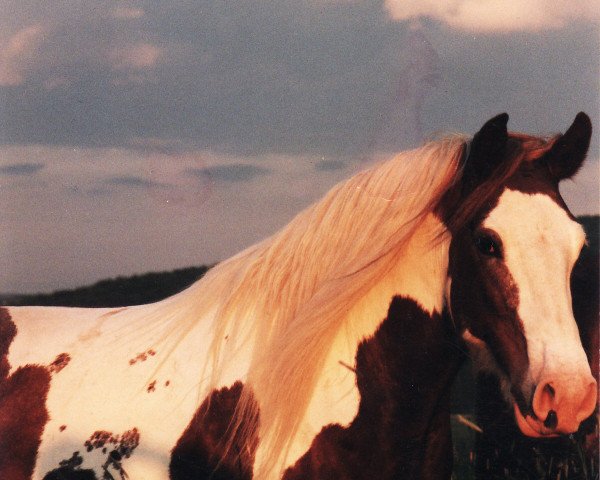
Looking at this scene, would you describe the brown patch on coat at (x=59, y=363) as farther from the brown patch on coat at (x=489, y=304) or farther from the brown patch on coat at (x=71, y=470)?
the brown patch on coat at (x=489, y=304)

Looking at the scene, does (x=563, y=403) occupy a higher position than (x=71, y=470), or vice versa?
(x=563, y=403)

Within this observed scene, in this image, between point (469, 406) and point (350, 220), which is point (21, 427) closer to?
point (350, 220)

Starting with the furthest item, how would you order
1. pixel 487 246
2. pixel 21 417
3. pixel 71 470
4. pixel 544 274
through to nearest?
pixel 21 417 → pixel 71 470 → pixel 487 246 → pixel 544 274

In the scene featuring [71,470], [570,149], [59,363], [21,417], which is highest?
[570,149]

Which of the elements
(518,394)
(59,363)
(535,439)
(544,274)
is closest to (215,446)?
(59,363)

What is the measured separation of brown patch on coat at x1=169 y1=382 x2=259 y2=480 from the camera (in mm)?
2807

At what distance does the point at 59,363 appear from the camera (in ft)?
11.0

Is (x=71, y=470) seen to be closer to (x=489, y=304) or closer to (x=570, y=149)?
(x=489, y=304)

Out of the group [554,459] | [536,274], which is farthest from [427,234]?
[554,459]

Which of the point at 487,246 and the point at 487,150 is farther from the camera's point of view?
the point at 487,150

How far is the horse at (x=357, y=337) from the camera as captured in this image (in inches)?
103

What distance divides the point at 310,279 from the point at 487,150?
0.88m

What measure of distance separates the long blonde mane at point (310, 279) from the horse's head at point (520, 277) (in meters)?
0.19

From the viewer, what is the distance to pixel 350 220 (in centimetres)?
296
